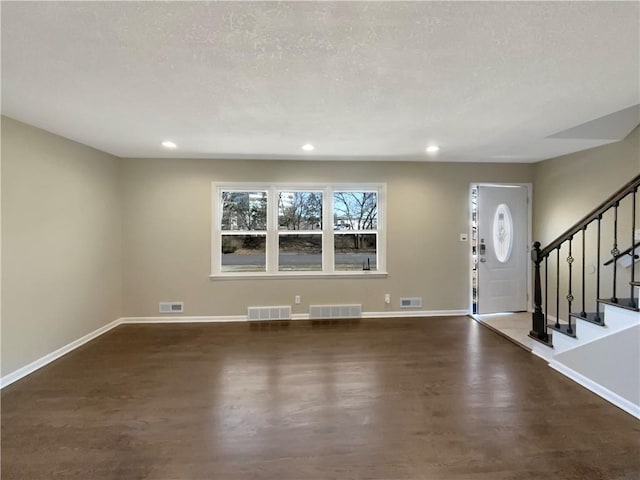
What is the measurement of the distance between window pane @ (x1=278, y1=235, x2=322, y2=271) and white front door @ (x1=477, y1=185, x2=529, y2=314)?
8.66ft

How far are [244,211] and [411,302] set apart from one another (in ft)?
10.0

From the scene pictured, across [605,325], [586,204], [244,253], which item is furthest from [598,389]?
[244,253]

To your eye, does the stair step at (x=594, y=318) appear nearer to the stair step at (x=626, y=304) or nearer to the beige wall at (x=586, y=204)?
the stair step at (x=626, y=304)

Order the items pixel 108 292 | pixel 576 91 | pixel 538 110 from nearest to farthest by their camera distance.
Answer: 1. pixel 576 91
2. pixel 538 110
3. pixel 108 292

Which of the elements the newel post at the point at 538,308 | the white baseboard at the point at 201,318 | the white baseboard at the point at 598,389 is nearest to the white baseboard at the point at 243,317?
the white baseboard at the point at 201,318

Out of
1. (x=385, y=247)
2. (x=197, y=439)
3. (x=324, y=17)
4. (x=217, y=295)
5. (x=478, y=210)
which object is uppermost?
(x=324, y=17)

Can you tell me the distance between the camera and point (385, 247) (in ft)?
14.9

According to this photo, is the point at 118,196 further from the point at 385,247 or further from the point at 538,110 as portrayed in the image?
the point at 538,110

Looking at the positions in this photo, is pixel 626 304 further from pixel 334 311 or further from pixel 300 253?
pixel 300 253

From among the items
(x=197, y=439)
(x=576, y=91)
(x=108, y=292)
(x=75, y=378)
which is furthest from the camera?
(x=108, y=292)

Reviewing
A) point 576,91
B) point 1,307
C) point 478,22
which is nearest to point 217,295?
point 1,307

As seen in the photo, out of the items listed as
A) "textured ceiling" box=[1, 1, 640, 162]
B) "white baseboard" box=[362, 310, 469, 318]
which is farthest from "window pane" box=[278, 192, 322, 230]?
"white baseboard" box=[362, 310, 469, 318]

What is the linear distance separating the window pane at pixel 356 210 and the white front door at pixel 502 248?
1.72 m

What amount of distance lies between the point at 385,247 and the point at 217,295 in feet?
8.99
